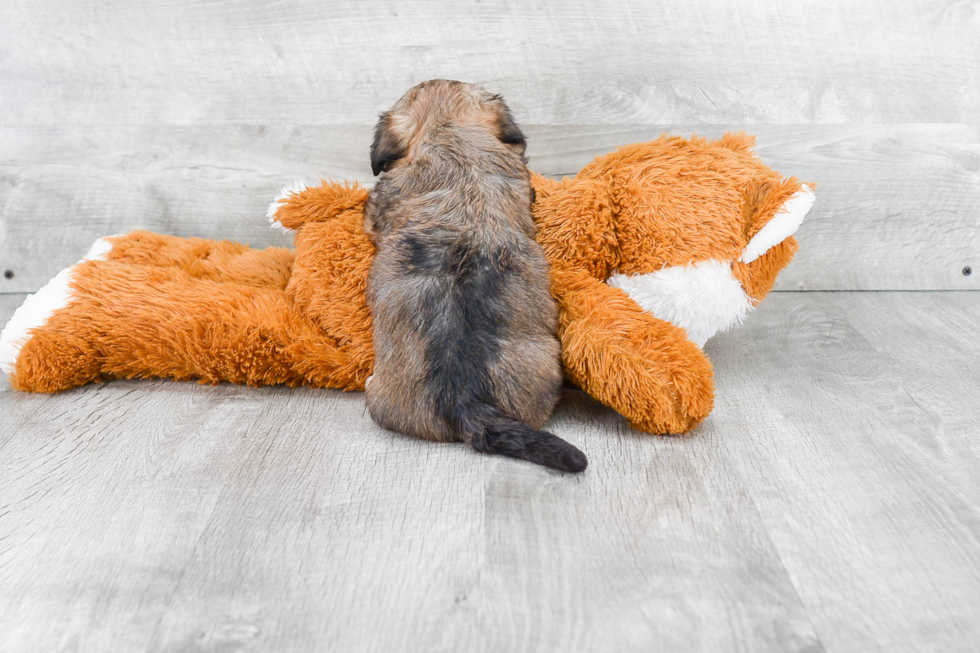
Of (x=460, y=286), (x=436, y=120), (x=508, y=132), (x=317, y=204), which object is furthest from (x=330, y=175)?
(x=460, y=286)

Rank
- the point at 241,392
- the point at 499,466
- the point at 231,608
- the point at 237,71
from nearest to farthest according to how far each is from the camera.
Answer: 1. the point at 231,608
2. the point at 499,466
3. the point at 241,392
4. the point at 237,71

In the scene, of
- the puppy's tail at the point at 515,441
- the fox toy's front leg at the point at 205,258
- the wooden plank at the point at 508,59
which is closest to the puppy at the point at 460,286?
the puppy's tail at the point at 515,441

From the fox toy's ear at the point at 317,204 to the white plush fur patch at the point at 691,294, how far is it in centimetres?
77

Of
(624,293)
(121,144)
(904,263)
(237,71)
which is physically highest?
(237,71)

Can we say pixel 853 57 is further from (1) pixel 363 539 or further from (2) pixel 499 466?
(1) pixel 363 539

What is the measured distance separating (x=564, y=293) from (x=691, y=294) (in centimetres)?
30

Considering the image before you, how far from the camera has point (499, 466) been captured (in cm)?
170

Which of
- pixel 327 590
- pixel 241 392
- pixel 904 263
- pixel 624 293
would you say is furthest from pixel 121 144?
pixel 904 263

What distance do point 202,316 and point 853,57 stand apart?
2218mm

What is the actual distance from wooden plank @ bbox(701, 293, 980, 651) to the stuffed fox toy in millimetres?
239

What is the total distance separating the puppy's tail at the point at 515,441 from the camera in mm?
1609

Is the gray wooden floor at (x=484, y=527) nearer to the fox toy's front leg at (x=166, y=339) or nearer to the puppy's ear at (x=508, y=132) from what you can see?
the fox toy's front leg at (x=166, y=339)

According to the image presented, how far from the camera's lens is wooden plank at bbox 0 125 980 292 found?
2752 millimetres

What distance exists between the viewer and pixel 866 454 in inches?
69.9
